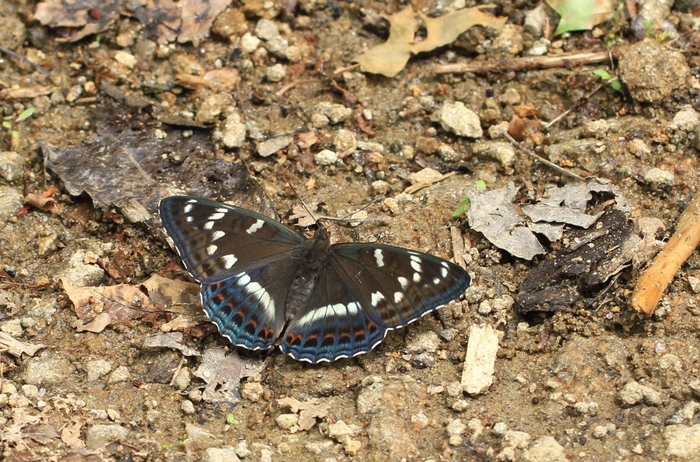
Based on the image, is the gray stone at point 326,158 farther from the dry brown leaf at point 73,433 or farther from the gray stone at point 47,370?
the dry brown leaf at point 73,433

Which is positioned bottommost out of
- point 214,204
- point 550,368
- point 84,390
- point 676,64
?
point 84,390

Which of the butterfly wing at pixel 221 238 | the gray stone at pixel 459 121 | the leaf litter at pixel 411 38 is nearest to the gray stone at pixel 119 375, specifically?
the butterfly wing at pixel 221 238

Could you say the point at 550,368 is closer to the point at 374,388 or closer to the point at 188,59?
the point at 374,388

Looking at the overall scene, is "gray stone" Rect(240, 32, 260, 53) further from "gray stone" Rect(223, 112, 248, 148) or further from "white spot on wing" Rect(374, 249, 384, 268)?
"white spot on wing" Rect(374, 249, 384, 268)

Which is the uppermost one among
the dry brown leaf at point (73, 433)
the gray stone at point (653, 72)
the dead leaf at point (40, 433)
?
the gray stone at point (653, 72)

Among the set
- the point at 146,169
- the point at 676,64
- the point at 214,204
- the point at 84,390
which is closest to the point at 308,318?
the point at 214,204

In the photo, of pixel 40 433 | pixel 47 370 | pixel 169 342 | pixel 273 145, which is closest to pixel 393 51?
pixel 273 145
